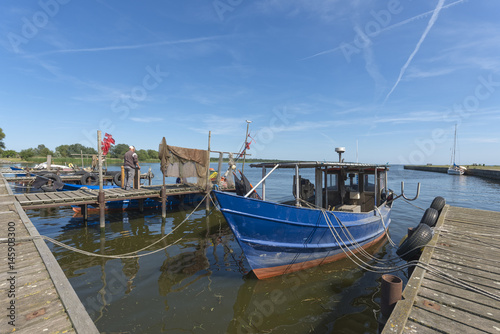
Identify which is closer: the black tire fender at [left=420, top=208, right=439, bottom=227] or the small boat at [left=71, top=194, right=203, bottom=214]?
the black tire fender at [left=420, top=208, right=439, bottom=227]

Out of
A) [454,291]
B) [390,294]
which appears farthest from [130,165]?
[454,291]

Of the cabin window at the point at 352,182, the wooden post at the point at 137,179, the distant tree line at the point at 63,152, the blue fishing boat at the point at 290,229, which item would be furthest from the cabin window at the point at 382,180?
the distant tree line at the point at 63,152

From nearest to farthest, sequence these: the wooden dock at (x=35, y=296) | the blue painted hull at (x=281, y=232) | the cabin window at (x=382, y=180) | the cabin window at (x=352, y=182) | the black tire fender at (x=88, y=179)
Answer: the wooden dock at (x=35, y=296) → the blue painted hull at (x=281, y=232) → the cabin window at (x=352, y=182) → the cabin window at (x=382, y=180) → the black tire fender at (x=88, y=179)

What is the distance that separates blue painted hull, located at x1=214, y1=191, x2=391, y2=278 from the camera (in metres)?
6.25

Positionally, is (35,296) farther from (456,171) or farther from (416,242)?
(456,171)

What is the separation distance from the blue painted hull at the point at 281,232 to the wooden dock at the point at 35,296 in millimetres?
3443

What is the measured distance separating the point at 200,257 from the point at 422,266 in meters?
6.77

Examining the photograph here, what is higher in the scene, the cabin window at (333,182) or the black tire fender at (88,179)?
the cabin window at (333,182)

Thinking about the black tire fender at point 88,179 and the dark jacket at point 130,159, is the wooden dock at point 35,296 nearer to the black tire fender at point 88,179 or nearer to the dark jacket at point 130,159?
the dark jacket at point 130,159

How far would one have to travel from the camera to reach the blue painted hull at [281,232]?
20.5ft

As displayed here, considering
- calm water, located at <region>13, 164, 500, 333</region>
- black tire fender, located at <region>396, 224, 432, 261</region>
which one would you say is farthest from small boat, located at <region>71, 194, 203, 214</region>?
black tire fender, located at <region>396, 224, 432, 261</region>

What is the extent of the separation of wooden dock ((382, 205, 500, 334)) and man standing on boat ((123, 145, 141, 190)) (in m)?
13.5

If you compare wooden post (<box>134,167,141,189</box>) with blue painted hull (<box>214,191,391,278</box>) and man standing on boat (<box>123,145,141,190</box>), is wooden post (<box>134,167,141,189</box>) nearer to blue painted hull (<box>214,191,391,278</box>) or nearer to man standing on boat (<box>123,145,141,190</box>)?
man standing on boat (<box>123,145,141,190</box>)

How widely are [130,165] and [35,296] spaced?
1142 centimetres
